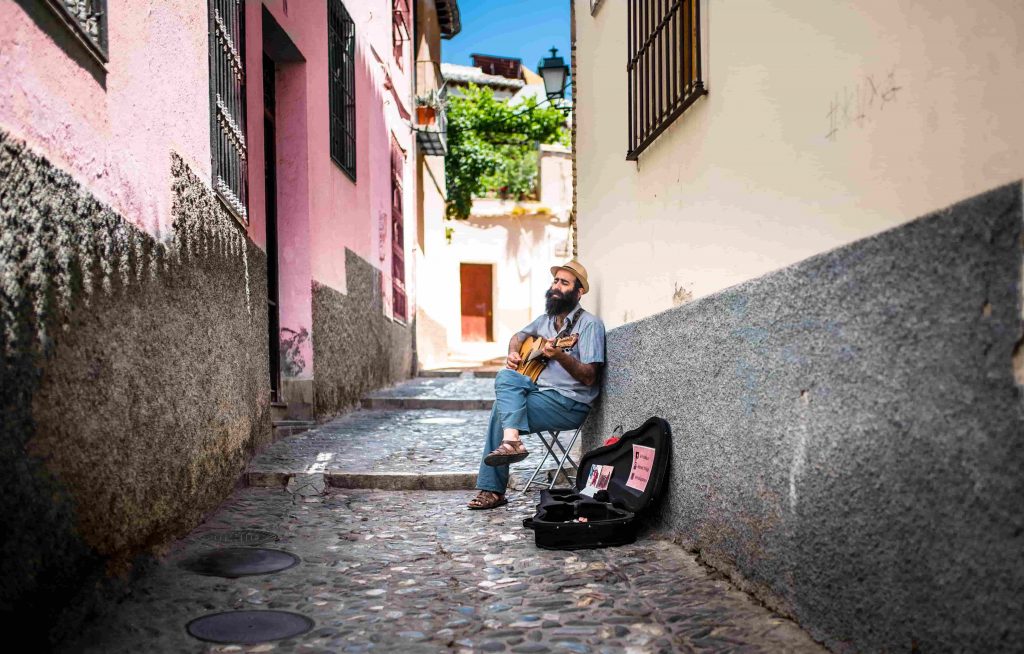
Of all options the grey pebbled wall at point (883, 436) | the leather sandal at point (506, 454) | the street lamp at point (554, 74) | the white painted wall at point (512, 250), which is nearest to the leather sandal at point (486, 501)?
the leather sandal at point (506, 454)

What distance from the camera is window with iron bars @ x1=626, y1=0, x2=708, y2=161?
399 centimetres

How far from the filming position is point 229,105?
5246 mm

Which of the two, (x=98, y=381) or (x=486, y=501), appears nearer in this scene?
(x=98, y=381)

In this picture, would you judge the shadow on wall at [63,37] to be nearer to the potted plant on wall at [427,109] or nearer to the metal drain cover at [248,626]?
the metal drain cover at [248,626]

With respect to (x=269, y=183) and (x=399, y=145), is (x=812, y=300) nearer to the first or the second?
(x=269, y=183)

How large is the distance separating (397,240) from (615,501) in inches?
368

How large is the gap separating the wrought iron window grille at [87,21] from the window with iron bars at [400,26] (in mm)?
9520

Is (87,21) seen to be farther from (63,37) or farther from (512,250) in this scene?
(512,250)

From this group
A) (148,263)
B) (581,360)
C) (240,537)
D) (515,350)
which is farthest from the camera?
(515,350)

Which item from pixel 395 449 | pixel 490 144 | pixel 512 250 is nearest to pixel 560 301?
pixel 395 449

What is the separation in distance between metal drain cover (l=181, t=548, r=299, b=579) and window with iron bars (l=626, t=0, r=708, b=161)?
2734 mm

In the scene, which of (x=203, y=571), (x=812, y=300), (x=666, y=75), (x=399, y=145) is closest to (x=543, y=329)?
(x=666, y=75)

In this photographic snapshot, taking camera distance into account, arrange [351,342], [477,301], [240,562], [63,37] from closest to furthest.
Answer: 1. [63,37]
2. [240,562]
3. [351,342]
4. [477,301]

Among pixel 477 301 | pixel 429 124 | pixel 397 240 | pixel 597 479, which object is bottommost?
pixel 597 479
